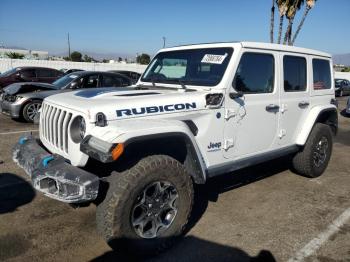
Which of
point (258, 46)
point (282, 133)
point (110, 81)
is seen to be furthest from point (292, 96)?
point (110, 81)

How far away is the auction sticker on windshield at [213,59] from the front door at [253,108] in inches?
8.7

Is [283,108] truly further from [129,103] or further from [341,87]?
[341,87]

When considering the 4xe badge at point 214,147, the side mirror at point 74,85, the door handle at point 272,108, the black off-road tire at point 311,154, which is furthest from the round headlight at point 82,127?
the side mirror at point 74,85

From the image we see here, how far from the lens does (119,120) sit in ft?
10.2

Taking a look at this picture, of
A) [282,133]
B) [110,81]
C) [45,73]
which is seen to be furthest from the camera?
[45,73]

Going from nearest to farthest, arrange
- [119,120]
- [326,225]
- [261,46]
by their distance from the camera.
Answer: [119,120], [326,225], [261,46]

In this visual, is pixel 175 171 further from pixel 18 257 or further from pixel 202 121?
→ pixel 18 257

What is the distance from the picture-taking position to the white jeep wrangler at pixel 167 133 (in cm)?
296

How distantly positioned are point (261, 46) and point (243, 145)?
4.17 feet

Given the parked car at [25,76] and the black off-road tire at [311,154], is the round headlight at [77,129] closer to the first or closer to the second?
the black off-road tire at [311,154]

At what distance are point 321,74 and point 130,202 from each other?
161 inches

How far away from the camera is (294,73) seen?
489 cm

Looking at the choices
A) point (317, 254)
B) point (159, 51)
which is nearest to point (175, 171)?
point (317, 254)

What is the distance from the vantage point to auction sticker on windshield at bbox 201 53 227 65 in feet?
13.2
